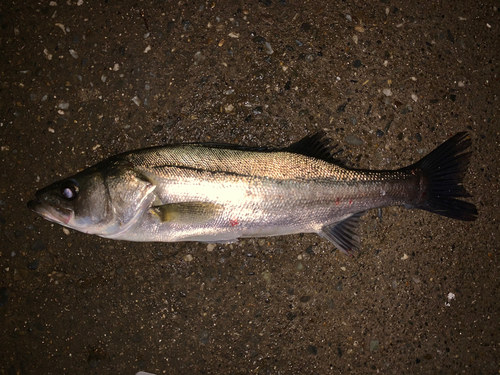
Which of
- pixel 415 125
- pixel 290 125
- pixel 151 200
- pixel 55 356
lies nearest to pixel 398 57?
pixel 415 125

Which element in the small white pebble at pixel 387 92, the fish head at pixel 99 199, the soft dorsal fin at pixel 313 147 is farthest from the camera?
the small white pebble at pixel 387 92

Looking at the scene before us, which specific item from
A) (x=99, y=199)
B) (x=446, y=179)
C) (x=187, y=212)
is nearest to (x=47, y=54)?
(x=99, y=199)

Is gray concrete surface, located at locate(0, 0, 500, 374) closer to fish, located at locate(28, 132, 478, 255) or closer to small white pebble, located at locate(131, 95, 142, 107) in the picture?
small white pebble, located at locate(131, 95, 142, 107)

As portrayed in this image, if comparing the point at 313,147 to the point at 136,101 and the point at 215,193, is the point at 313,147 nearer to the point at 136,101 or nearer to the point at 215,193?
the point at 215,193

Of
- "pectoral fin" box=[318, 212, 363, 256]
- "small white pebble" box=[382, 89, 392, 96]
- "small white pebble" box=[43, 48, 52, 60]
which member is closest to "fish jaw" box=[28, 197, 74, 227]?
"small white pebble" box=[43, 48, 52, 60]

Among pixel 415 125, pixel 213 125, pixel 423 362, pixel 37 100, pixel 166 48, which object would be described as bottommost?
pixel 423 362

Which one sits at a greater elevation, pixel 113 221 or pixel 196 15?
pixel 196 15

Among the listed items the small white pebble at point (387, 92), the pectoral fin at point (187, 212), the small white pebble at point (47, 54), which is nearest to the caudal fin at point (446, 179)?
the small white pebble at point (387, 92)

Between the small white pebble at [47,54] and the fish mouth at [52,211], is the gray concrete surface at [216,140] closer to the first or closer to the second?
the small white pebble at [47,54]

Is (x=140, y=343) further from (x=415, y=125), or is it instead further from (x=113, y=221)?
(x=415, y=125)
